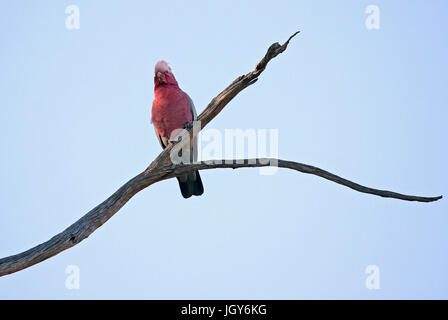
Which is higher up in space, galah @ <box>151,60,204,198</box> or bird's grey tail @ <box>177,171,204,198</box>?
galah @ <box>151,60,204,198</box>

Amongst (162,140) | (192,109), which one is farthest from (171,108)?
(162,140)

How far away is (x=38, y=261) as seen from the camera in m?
5.82

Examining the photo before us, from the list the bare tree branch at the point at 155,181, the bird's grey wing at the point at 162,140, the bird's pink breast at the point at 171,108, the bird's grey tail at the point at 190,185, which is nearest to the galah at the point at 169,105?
the bird's pink breast at the point at 171,108

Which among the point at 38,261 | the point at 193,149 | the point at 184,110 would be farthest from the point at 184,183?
the point at 38,261

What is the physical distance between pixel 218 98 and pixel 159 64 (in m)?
2.00

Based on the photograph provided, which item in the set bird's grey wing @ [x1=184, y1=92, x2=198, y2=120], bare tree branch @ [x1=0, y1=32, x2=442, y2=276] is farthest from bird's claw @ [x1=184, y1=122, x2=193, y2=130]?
bare tree branch @ [x1=0, y1=32, x2=442, y2=276]

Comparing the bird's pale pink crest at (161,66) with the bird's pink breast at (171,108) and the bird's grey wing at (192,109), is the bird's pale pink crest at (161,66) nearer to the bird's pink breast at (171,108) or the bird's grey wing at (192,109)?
the bird's pink breast at (171,108)

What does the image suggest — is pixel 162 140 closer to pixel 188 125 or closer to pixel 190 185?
pixel 190 185

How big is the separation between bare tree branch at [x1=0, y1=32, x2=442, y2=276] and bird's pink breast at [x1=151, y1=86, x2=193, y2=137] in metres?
1.54

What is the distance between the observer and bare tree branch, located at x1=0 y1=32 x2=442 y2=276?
5.81m

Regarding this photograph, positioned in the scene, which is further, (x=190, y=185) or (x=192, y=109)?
(x=190, y=185)

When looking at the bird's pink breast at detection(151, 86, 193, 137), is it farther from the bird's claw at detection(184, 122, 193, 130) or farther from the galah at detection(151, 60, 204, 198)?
the bird's claw at detection(184, 122, 193, 130)

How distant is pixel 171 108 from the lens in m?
7.91

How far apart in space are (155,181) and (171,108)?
6.10 feet
